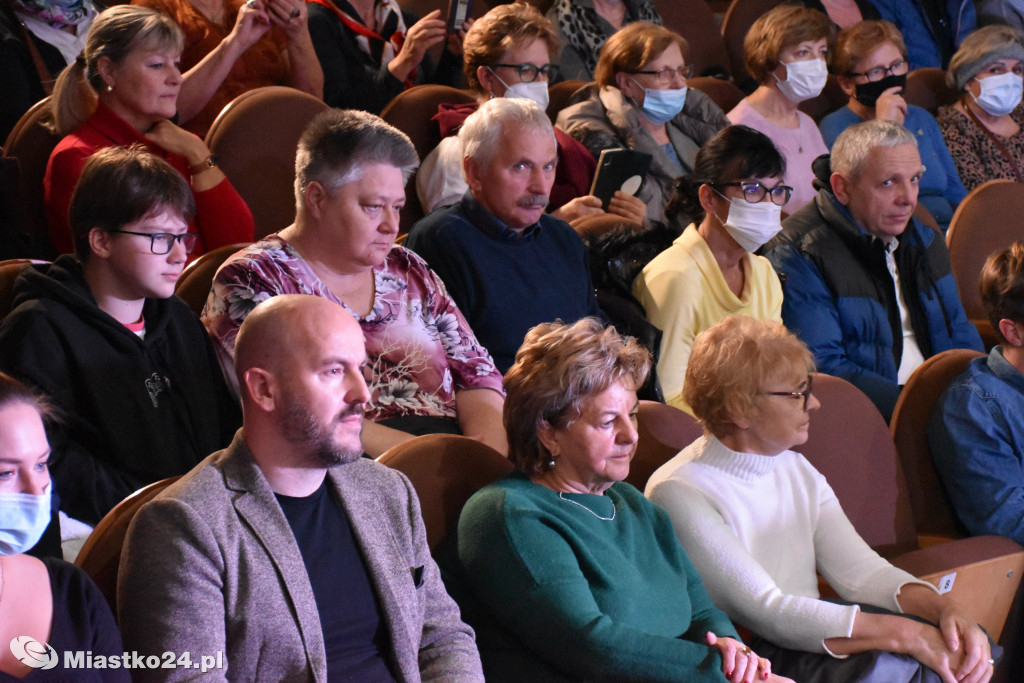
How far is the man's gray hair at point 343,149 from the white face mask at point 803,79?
243 centimetres

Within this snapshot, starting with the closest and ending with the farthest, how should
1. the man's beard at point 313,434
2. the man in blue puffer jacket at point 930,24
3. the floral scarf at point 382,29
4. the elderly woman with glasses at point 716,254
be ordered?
the man's beard at point 313,434 < the elderly woman with glasses at point 716,254 < the floral scarf at point 382,29 < the man in blue puffer jacket at point 930,24

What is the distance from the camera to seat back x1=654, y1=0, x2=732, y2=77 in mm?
5078

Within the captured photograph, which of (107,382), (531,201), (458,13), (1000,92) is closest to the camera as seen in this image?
(107,382)

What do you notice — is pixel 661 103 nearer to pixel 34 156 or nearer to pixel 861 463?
pixel 861 463

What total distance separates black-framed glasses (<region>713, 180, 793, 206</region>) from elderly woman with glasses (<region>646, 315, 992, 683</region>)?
2.80ft

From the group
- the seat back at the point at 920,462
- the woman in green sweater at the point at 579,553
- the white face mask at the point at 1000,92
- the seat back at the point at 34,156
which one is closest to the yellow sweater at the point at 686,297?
the seat back at the point at 920,462

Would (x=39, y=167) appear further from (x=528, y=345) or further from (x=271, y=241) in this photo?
(x=528, y=345)

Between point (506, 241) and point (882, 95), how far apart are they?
234 centimetres

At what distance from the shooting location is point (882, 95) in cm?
441

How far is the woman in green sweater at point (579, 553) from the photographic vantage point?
1739 millimetres

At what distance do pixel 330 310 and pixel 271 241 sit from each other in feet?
2.46

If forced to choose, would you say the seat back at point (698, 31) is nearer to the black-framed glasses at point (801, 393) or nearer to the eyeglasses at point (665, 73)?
the eyeglasses at point (665, 73)

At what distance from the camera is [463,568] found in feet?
6.01
